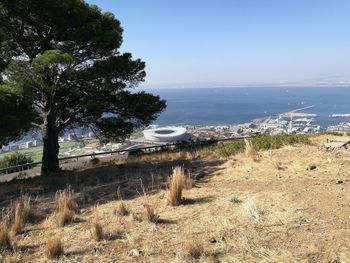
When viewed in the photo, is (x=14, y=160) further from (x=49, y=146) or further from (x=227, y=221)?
(x=227, y=221)

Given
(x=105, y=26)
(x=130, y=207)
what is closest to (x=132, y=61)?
(x=105, y=26)

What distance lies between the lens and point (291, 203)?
7.07 metres

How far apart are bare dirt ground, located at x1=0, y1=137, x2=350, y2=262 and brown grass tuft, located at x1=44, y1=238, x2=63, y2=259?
99 millimetres

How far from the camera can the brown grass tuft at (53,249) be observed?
5422 mm

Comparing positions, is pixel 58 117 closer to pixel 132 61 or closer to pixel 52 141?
pixel 52 141

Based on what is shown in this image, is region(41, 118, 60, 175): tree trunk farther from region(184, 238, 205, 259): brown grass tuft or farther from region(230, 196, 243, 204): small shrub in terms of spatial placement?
Result: region(184, 238, 205, 259): brown grass tuft

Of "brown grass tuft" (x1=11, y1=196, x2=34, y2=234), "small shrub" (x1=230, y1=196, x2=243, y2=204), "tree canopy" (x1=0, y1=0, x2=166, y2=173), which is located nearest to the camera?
"brown grass tuft" (x1=11, y1=196, x2=34, y2=234)

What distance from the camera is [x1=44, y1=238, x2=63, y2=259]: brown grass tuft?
5.42 m

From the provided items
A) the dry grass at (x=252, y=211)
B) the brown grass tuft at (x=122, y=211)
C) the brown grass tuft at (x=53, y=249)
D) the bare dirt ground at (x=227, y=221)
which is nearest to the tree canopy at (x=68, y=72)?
the bare dirt ground at (x=227, y=221)

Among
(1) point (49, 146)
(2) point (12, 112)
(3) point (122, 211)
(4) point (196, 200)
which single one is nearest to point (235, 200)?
(4) point (196, 200)

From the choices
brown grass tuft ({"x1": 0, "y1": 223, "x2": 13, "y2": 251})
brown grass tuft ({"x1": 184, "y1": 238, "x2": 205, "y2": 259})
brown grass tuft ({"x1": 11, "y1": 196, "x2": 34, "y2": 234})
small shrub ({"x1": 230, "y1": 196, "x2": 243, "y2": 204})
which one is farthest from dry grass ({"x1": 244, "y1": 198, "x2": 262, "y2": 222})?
brown grass tuft ({"x1": 11, "y1": 196, "x2": 34, "y2": 234})

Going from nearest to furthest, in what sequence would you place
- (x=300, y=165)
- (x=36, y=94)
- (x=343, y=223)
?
(x=343, y=223) < (x=300, y=165) < (x=36, y=94)

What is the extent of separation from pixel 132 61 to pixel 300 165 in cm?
905

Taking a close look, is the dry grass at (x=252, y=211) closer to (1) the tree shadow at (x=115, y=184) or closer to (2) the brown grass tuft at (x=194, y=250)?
(1) the tree shadow at (x=115, y=184)
